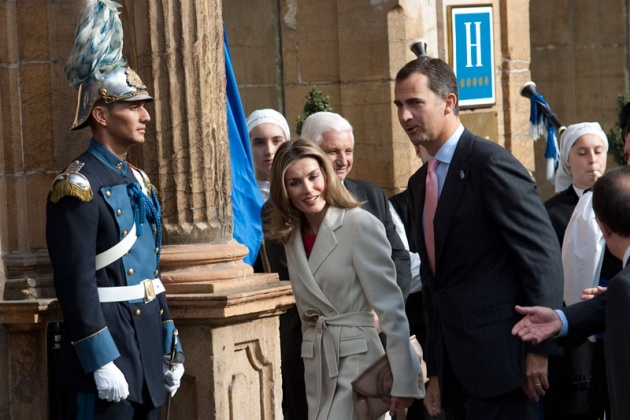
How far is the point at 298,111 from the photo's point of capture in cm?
1115

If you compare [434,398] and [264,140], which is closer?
[434,398]

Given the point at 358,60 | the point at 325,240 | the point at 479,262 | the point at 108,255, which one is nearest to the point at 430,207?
the point at 479,262

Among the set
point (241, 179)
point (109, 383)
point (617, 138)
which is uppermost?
point (617, 138)

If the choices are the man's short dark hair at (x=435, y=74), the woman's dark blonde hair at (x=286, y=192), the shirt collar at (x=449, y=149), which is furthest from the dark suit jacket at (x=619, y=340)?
the woman's dark blonde hair at (x=286, y=192)

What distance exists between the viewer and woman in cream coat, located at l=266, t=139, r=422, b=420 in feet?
20.6

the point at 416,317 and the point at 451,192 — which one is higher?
the point at 451,192

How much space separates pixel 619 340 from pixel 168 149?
120 inches

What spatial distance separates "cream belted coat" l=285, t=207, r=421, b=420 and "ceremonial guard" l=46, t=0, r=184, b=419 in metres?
0.61

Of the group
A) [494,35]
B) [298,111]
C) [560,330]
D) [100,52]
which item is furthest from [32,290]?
[494,35]

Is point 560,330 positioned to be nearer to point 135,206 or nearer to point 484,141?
point 484,141

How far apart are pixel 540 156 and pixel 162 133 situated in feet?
25.8

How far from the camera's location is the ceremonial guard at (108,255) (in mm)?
5711

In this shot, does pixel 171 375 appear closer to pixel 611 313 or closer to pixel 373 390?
pixel 373 390

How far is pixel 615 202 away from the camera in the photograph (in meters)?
4.71
